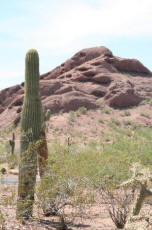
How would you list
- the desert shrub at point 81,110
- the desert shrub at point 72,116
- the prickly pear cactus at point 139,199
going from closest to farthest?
the prickly pear cactus at point 139,199
the desert shrub at point 72,116
the desert shrub at point 81,110

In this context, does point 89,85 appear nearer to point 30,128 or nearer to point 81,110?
point 81,110

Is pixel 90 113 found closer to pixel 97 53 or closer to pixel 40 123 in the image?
pixel 97 53

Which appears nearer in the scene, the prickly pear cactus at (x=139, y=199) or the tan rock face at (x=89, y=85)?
the prickly pear cactus at (x=139, y=199)

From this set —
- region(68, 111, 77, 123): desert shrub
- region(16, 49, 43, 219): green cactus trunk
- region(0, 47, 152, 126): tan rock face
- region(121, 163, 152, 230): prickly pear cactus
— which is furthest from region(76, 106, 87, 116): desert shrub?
region(121, 163, 152, 230): prickly pear cactus

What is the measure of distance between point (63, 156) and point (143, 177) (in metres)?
5.13

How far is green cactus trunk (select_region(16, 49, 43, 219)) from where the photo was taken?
880cm

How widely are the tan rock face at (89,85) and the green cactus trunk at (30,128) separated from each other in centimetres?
3750

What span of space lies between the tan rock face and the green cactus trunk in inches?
1476

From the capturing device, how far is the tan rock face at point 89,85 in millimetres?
49625

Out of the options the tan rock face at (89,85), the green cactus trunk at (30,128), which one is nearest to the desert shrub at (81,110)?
the tan rock face at (89,85)

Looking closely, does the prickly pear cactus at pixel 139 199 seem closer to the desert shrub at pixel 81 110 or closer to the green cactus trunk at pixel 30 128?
the green cactus trunk at pixel 30 128

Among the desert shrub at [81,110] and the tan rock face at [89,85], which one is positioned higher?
the tan rock face at [89,85]

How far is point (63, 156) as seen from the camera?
9.89 meters

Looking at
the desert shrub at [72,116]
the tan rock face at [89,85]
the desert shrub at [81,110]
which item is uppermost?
the tan rock face at [89,85]
